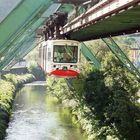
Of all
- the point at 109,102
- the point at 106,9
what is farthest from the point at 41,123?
the point at 106,9

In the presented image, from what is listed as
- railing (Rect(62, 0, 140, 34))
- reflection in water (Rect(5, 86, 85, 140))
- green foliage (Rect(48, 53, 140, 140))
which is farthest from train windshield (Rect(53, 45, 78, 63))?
reflection in water (Rect(5, 86, 85, 140))

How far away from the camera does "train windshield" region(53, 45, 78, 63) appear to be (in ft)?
72.9

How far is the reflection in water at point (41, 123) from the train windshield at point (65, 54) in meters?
7.02

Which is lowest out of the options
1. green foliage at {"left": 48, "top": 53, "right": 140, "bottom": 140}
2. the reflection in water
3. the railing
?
the reflection in water

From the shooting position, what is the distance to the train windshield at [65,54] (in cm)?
2222

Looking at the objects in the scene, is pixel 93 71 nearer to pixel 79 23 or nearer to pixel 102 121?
pixel 102 121

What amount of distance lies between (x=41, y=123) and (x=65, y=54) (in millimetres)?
13437

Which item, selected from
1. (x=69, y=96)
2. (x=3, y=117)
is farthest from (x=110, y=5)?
(x=69, y=96)

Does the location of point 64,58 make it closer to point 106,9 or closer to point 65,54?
point 65,54

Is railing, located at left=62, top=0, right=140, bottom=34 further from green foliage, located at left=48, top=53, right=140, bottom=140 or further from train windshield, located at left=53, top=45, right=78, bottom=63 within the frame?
green foliage, located at left=48, top=53, right=140, bottom=140

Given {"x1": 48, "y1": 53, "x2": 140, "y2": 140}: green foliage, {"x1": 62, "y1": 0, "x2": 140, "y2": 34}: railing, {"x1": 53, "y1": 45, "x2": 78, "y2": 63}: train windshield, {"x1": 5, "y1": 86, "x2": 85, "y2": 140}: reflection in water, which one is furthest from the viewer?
{"x1": 5, "y1": 86, "x2": 85, "y2": 140}: reflection in water

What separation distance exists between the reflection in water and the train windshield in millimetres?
7017

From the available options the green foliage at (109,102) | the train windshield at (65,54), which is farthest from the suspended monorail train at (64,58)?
the green foliage at (109,102)

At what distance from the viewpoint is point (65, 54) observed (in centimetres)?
2239
